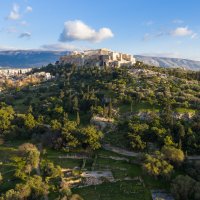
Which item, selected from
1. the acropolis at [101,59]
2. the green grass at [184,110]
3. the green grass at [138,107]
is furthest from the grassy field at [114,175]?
the acropolis at [101,59]

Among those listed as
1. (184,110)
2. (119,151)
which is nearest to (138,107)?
(184,110)

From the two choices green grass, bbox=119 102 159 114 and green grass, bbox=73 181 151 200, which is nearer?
green grass, bbox=73 181 151 200

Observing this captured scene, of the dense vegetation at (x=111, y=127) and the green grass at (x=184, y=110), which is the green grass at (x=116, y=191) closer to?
the dense vegetation at (x=111, y=127)

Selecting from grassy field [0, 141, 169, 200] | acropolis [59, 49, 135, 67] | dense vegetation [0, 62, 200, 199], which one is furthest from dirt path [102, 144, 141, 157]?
acropolis [59, 49, 135, 67]

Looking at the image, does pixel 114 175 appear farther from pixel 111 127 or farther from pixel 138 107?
pixel 138 107

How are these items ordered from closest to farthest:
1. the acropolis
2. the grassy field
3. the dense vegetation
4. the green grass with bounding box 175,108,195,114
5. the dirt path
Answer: the grassy field < the dense vegetation < the dirt path < the green grass with bounding box 175,108,195,114 < the acropolis

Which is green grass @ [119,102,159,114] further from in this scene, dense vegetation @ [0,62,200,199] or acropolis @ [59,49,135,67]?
acropolis @ [59,49,135,67]
